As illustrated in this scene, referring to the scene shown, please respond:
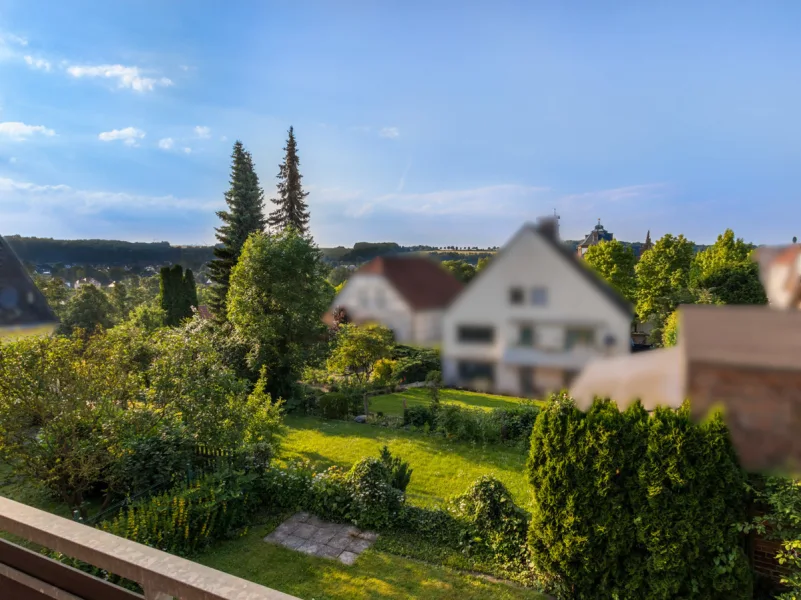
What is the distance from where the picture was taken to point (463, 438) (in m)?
9.41

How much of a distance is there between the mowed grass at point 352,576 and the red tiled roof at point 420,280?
4.74 meters

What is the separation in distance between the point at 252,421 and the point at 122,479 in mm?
1851

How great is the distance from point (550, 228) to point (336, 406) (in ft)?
36.1

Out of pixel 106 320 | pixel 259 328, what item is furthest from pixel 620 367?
pixel 106 320

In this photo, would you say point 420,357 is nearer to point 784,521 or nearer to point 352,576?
point 784,521

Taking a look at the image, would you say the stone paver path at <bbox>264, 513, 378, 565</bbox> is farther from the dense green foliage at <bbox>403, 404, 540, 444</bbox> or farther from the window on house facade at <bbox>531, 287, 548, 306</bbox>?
the window on house facade at <bbox>531, 287, 548, 306</bbox>

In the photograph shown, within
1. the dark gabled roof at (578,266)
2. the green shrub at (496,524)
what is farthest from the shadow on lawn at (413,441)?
the dark gabled roof at (578,266)

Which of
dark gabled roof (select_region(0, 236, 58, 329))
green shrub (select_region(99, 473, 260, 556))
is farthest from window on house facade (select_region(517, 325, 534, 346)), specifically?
green shrub (select_region(99, 473, 260, 556))

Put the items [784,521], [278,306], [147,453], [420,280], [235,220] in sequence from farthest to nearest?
[278,306], [235,220], [147,453], [784,521], [420,280]

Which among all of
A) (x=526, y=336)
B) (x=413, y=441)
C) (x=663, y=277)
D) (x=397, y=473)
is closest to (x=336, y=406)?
(x=413, y=441)

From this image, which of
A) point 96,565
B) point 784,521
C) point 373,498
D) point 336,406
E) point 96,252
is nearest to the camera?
point 96,565

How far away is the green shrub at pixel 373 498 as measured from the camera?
223 inches

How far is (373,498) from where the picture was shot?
5.72 m

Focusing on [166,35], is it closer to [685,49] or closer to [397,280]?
A: [397,280]
